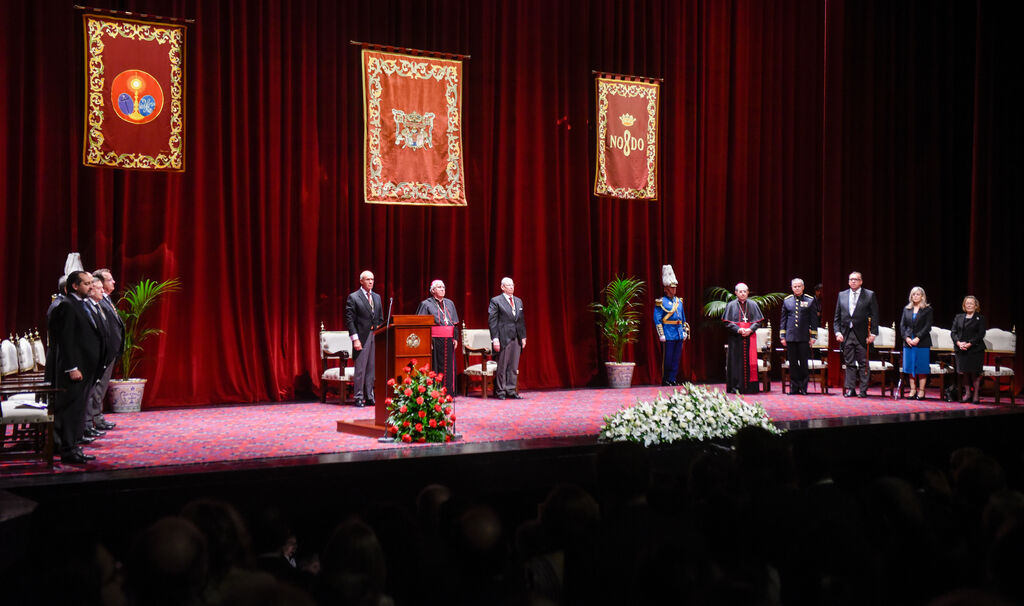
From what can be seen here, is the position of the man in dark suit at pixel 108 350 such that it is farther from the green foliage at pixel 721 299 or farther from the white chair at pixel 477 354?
the green foliage at pixel 721 299

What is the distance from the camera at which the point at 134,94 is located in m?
8.61

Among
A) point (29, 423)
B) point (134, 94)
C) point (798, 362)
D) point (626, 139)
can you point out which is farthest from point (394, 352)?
Answer: point (798, 362)

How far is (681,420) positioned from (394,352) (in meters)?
2.91

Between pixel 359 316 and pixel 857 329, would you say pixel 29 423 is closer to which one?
pixel 359 316

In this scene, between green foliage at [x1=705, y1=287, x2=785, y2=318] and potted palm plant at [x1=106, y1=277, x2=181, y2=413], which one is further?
green foliage at [x1=705, y1=287, x2=785, y2=318]

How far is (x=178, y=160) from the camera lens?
8773 millimetres

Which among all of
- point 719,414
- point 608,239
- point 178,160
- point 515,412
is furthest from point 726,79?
point 719,414

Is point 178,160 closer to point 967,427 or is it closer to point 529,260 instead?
point 529,260

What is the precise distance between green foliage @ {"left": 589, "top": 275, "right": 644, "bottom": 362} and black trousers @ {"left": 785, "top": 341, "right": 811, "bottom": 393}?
2.01 m

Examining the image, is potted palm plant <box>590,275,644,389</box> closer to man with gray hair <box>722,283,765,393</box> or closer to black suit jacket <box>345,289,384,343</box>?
man with gray hair <box>722,283,765,393</box>

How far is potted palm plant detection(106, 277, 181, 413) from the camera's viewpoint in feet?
27.6

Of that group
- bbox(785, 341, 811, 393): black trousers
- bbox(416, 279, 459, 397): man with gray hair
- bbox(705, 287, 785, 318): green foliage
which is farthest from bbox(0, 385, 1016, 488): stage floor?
bbox(705, 287, 785, 318): green foliage

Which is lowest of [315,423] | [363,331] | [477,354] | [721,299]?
[315,423]

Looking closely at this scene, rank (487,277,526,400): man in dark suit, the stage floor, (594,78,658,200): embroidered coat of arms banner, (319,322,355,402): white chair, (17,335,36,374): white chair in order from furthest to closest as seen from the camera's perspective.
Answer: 1. (594,78,658,200): embroidered coat of arms banner
2. (487,277,526,400): man in dark suit
3. (319,322,355,402): white chair
4. (17,335,36,374): white chair
5. the stage floor
